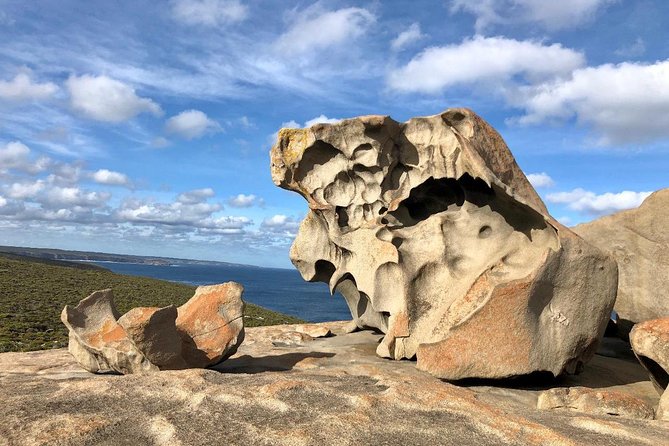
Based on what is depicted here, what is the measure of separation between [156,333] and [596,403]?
302 inches

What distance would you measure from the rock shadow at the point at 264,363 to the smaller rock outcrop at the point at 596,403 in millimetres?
5088

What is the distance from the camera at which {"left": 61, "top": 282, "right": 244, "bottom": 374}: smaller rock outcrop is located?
9781 mm

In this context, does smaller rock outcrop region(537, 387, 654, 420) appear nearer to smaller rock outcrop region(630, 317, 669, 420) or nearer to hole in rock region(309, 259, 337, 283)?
smaller rock outcrop region(630, 317, 669, 420)

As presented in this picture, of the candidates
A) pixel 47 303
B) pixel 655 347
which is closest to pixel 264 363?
pixel 655 347

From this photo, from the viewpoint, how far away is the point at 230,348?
1113 centimetres

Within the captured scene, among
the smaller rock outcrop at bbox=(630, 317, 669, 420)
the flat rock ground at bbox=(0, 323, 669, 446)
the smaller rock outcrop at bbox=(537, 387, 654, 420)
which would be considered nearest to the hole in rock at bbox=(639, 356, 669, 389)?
the smaller rock outcrop at bbox=(630, 317, 669, 420)

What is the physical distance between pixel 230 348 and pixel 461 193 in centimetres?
668

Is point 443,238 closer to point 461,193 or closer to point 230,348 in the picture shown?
point 461,193

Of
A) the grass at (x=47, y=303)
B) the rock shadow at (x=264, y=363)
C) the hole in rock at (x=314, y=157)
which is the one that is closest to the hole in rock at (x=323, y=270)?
the hole in rock at (x=314, y=157)

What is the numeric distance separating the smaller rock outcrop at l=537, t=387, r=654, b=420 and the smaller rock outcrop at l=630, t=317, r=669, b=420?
83 centimetres

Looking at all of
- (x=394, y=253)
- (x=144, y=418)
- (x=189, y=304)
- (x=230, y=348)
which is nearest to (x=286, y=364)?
(x=230, y=348)

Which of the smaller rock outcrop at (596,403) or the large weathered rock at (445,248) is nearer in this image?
the smaller rock outcrop at (596,403)

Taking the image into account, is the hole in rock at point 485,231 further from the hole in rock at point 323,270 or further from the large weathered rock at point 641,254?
the hole in rock at point 323,270

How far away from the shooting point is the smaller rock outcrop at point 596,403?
830cm
